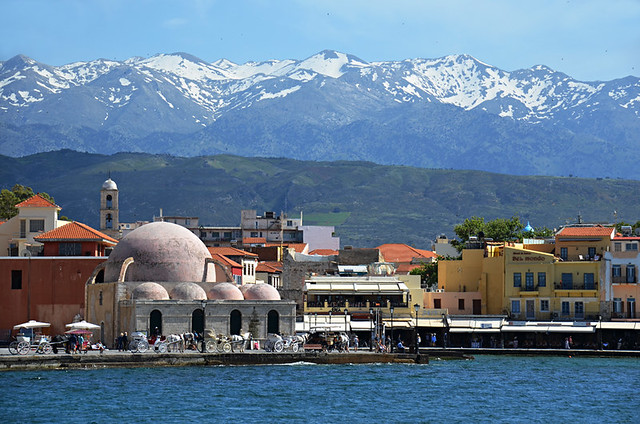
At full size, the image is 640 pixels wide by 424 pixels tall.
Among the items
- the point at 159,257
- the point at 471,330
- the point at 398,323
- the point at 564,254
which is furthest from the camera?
the point at 564,254

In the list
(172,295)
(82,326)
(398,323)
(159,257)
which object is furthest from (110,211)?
(82,326)

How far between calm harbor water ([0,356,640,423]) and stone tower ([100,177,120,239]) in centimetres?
3612

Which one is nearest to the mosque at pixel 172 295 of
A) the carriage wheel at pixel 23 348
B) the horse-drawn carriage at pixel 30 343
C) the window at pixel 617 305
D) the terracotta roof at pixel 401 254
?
the horse-drawn carriage at pixel 30 343

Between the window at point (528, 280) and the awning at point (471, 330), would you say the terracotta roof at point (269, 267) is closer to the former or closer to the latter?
the window at point (528, 280)

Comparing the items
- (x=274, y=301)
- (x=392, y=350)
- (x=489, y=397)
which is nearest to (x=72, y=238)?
(x=274, y=301)

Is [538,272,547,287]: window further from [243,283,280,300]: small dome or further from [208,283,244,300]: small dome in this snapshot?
[208,283,244,300]: small dome

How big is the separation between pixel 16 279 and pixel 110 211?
24178 mm

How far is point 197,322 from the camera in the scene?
64.6 m

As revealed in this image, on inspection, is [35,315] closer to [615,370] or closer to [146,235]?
[146,235]

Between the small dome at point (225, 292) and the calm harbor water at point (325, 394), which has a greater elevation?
the small dome at point (225, 292)

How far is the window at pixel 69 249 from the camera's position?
73.4 metres

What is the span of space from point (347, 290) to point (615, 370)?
2075cm

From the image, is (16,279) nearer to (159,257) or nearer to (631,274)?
(159,257)

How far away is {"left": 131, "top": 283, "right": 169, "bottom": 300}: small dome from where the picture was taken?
64.1m
